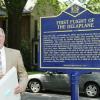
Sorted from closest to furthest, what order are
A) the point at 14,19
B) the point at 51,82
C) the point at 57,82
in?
the point at 14,19
the point at 57,82
the point at 51,82

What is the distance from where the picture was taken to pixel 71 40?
9812mm

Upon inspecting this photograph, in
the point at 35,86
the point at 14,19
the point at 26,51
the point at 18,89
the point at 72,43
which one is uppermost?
the point at 14,19

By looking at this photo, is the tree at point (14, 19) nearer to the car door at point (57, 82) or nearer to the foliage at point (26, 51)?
the car door at point (57, 82)

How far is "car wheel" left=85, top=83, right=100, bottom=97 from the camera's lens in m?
18.1

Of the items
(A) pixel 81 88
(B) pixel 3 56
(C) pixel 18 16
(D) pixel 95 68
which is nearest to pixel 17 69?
(B) pixel 3 56

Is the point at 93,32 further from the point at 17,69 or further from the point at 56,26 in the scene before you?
the point at 17,69

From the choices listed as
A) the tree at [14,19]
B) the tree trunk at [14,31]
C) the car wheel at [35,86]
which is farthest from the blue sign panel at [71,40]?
the car wheel at [35,86]

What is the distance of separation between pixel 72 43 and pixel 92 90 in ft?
28.5

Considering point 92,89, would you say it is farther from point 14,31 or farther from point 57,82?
point 14,31

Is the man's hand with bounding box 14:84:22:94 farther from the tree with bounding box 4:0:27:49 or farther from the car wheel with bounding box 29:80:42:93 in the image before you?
the car wheel with bounding box 29:80:42:93

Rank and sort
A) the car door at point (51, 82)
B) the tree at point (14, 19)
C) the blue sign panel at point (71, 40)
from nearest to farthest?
the blue sign panel at point (71, 40), the tree at point (14, 19), the car door at point (51, 82)

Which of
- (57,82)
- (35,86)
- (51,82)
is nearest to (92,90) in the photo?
(57,82)

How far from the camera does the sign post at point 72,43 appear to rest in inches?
381

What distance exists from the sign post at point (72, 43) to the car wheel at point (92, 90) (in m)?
8.08
